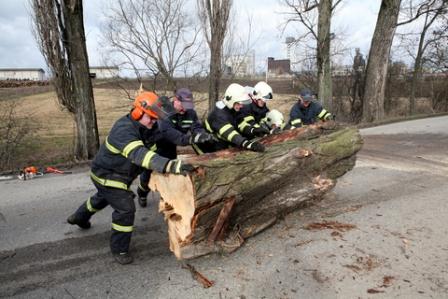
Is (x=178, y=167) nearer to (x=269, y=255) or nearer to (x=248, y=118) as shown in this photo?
(x=269, y=255)

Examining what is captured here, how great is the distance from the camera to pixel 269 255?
3.77 m

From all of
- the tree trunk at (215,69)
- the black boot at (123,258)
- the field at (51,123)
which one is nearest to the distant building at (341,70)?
the field at (51,123)

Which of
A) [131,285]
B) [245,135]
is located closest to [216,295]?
[131,285]

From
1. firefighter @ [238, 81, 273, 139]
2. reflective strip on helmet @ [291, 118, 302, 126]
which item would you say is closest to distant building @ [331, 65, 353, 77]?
reflective strip on helmet @ [291, 118, 302, 126]

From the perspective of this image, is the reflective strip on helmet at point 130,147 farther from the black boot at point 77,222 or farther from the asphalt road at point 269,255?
the black boot at point 77,222

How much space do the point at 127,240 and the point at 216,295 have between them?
1.11 m

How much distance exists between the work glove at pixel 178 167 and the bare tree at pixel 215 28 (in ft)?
28.0

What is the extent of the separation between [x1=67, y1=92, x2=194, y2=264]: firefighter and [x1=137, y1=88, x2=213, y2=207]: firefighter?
1064 millimetres

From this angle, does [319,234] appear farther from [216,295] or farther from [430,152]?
[430,152]

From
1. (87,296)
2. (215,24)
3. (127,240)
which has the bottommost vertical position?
(87,296)

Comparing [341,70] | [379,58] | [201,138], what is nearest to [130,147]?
[201,138]

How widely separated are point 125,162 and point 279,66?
54.9 feet

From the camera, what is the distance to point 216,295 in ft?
10.2

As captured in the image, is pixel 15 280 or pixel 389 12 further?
pixel 389 12
